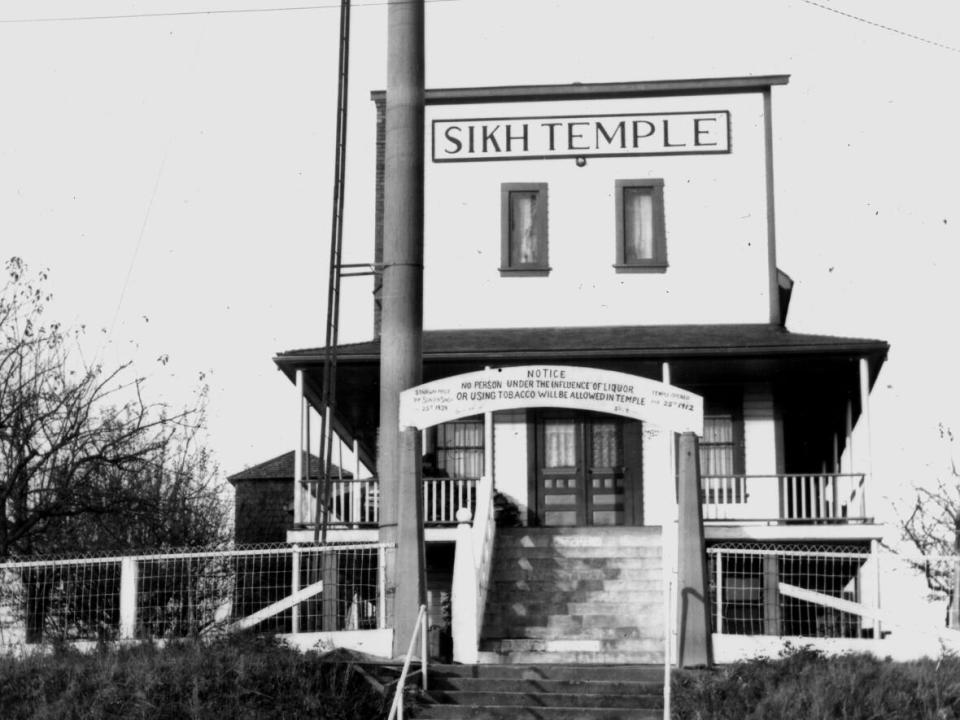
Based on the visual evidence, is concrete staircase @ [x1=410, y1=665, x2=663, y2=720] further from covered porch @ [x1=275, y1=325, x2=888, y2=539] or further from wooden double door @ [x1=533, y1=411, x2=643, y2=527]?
wooden double door @ [x1=533, y1=411, x2=643, y2=527]

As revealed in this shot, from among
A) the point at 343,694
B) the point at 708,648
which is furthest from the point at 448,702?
the point at 708,648

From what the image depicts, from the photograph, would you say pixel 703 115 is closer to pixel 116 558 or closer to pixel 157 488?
pixel 116 558

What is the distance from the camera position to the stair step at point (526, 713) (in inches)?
556

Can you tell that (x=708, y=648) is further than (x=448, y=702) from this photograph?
Yes

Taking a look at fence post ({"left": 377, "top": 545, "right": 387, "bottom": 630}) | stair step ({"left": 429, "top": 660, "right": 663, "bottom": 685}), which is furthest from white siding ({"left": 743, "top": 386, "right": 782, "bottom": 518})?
stair step ({"left": 429, "top": 660, "right": 663, "bottom": 685})

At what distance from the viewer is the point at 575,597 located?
19.6m

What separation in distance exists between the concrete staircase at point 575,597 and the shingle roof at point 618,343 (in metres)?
3.01

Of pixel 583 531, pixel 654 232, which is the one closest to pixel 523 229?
pixel 654 232

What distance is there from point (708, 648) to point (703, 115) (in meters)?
12.6

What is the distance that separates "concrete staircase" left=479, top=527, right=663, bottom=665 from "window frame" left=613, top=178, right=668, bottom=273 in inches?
212

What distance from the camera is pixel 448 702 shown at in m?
14.7

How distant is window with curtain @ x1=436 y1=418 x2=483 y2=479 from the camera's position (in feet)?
83.5

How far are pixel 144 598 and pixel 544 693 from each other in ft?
17.9

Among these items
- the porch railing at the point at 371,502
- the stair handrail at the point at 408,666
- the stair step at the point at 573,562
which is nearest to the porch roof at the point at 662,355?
the porch railing at the point at 371,502
